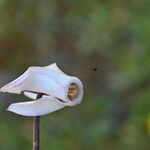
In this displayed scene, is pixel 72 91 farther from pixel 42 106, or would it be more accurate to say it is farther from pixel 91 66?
pixel 91 66

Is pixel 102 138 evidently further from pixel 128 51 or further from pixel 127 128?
pixel 128 51

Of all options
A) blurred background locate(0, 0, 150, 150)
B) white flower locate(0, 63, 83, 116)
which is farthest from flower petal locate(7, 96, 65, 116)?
blurred background locate(0, 0, 150, 150)

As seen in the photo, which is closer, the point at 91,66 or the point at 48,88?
the point at 48,88

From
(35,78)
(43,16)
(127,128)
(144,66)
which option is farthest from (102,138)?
(35,78)

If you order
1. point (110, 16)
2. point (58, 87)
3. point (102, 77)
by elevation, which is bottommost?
point (58, 87)

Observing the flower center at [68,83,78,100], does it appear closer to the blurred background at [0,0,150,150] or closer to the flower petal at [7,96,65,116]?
the flower petal at [7,96,65,116]

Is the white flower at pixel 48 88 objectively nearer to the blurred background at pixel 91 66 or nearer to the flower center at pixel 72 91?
the flower center at pixel 72 91

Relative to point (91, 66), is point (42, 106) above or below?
below

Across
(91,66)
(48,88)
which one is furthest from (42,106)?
(91,66)
